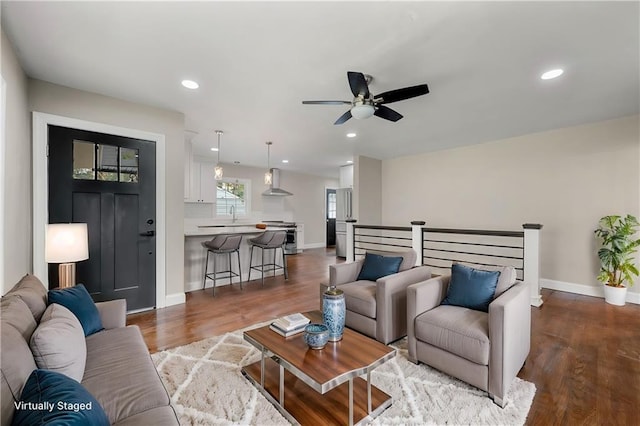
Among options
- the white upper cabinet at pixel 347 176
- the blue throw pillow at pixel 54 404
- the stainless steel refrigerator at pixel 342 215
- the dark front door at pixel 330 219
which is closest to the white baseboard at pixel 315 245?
the dark front door at pixel 330 219

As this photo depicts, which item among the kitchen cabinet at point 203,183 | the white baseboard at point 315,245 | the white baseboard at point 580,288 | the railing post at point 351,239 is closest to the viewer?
the white baseboard at point 580,288

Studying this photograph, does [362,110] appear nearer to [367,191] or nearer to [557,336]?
[557,336]

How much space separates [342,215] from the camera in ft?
26.8

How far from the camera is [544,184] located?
4656 mm

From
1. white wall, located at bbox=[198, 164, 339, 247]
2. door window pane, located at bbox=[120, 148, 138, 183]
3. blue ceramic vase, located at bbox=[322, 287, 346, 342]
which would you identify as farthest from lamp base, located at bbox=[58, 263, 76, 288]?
white wall, located at bbox=[198, 164, 339, 247]

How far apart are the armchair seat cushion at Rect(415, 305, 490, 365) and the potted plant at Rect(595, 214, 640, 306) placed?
306 centimetres

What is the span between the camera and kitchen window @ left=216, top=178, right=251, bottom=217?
25.9ft

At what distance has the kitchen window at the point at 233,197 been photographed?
7.89m

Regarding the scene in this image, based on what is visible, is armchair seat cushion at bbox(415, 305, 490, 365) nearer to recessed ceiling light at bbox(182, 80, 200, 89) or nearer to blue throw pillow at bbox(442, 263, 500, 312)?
blue throw pillow at bbox(442, 263, 500, 312)

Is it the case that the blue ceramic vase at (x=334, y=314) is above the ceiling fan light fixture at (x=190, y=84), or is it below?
below

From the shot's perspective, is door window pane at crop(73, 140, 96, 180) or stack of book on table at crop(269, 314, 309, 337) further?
door window pane at crop(73, 140, 96, 180)

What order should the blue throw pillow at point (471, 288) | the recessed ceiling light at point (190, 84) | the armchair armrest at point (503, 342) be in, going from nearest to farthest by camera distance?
the armchair armrest at point (503, 342)
the blue throw pillow at point (471, 288)
the recessed ceiling light at point (190, 84)

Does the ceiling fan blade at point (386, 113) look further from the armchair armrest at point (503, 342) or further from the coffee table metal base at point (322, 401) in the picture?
the coffee table metal base at point (322, 401)

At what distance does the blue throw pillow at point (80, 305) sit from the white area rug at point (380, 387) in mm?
617
